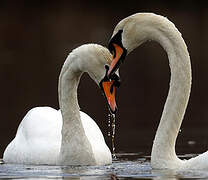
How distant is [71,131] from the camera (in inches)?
518

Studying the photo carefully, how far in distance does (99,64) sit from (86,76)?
14426 millimetres

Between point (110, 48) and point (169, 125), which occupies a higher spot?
point (110, 48)

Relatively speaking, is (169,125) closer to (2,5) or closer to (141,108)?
(141,108)

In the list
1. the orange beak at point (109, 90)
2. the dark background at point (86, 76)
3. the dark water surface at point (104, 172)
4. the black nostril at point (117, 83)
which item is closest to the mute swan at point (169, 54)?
the dark water surface at point (104, 172)

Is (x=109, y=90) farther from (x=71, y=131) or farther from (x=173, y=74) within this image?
(x=173, y=74)

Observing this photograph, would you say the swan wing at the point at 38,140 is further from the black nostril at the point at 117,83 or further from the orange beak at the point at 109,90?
the black nostril at the point at 117,83

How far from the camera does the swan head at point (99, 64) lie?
12641mm

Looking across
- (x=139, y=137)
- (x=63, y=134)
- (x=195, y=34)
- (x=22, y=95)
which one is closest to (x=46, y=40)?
(x=195, y=34)

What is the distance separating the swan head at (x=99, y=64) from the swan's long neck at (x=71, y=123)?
13 cm

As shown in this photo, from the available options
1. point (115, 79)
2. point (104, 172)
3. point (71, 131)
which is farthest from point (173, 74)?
point (71, 131)

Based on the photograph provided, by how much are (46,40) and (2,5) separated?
13.6 ft

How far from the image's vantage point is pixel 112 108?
485 inches

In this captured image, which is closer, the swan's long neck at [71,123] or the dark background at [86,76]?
the swan's long neck at [71,123]

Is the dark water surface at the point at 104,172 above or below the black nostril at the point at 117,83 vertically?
below
